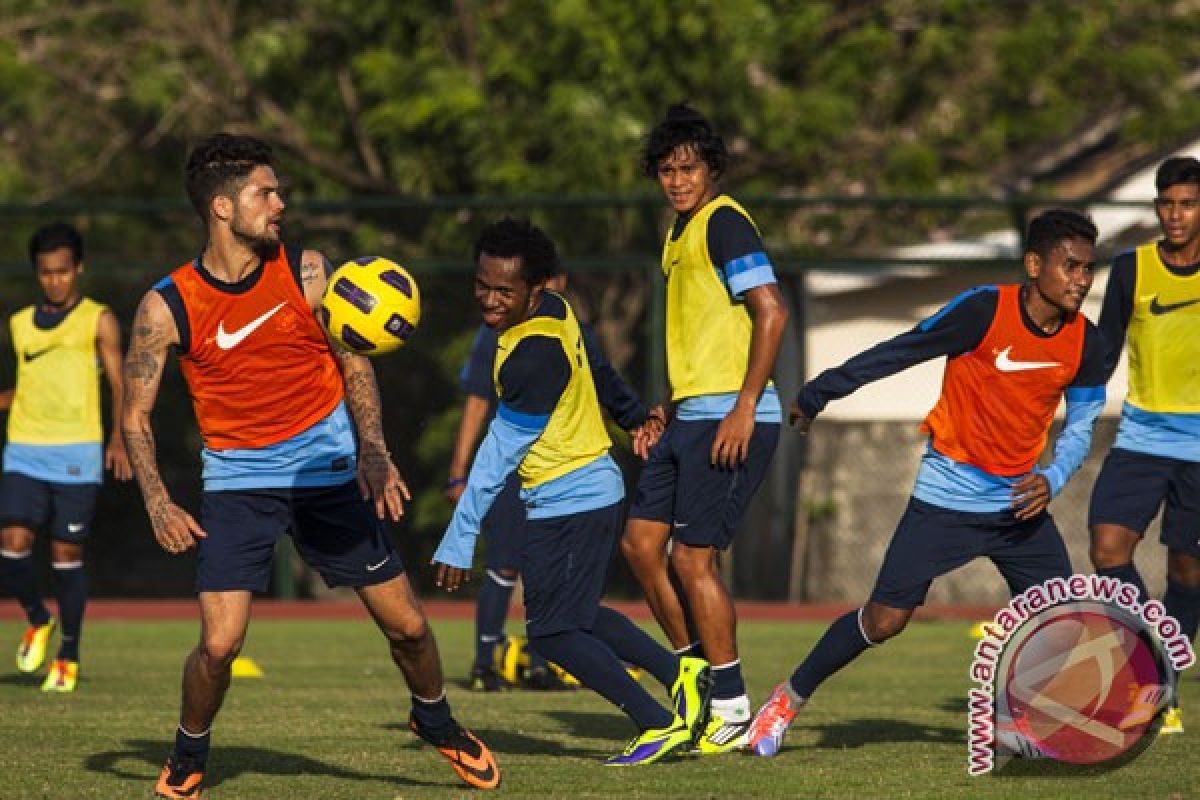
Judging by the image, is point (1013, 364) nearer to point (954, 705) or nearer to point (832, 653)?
point (832, 653)

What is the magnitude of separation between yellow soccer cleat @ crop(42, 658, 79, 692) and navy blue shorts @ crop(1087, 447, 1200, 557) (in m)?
5.02

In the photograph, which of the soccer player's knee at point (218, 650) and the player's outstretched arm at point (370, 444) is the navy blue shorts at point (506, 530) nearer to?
the player's outstretched arm at point (370, 444)

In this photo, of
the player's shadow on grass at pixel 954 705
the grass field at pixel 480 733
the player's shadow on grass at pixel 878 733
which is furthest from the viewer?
the player's shadow on grass at pixel 954 705

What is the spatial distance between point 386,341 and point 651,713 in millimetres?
1695

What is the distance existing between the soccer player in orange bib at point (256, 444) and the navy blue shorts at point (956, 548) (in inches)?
67.8

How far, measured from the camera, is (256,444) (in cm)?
686

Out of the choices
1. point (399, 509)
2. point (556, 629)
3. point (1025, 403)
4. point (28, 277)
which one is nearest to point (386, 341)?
point (399, 509)

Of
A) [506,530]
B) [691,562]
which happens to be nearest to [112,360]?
[506,530]

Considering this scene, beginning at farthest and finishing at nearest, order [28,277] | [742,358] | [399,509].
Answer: [28,277]
[742,358]
[399,509]

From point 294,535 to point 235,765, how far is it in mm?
1060

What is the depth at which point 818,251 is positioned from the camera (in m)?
17.2

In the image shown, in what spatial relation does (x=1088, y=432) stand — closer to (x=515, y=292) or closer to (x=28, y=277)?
(x=515, y=292)

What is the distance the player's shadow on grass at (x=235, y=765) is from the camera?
7.23 meters

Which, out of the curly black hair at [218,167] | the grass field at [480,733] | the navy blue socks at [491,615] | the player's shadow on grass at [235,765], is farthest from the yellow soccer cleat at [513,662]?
the curly black hair at [218,167]
